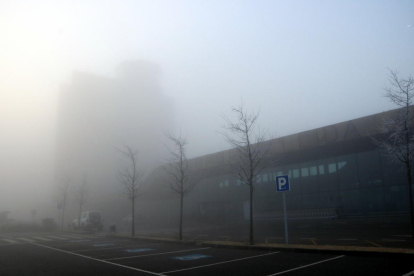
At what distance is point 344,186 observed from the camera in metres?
31.9

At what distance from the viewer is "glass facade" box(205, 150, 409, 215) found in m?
28.6

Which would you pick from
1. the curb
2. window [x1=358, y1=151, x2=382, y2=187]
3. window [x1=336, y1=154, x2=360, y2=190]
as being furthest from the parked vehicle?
window [x1=358, y1=151, x2=382, y2=187]

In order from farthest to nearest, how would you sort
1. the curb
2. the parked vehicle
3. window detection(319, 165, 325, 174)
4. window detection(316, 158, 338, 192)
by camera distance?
1. the parked vehicle
2. window detection(319, 165, 325, 174)
3. window detection(316, 158, 338, 192)
4. the curb

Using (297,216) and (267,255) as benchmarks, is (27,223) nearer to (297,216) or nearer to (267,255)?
(297,216)

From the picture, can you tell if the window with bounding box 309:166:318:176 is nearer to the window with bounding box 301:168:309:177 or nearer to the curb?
the window with bounding box 301:168:309:177

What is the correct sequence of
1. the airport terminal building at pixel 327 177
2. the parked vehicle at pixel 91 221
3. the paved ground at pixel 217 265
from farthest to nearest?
1. the parked vehicle at pixel 91 221
2. the airport terminal building at pixel 327 177
3. the paved ground at pixel 217 265

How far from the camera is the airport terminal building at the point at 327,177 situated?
93.8 ft

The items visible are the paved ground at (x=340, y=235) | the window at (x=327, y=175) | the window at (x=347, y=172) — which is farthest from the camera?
the window at (x=327, y=175)

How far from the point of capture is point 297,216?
34719 mm

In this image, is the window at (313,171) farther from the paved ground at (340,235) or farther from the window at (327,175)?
the paved ground at (340,235)

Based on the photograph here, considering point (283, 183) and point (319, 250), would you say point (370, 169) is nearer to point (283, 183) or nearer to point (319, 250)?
point (283, 183)

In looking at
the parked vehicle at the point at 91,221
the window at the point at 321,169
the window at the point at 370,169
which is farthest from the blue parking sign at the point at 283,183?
the parked vehicle at the point at 91,221

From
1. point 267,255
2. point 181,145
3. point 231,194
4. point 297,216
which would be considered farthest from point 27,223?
point 267,255

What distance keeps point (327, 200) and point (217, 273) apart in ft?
86.8
